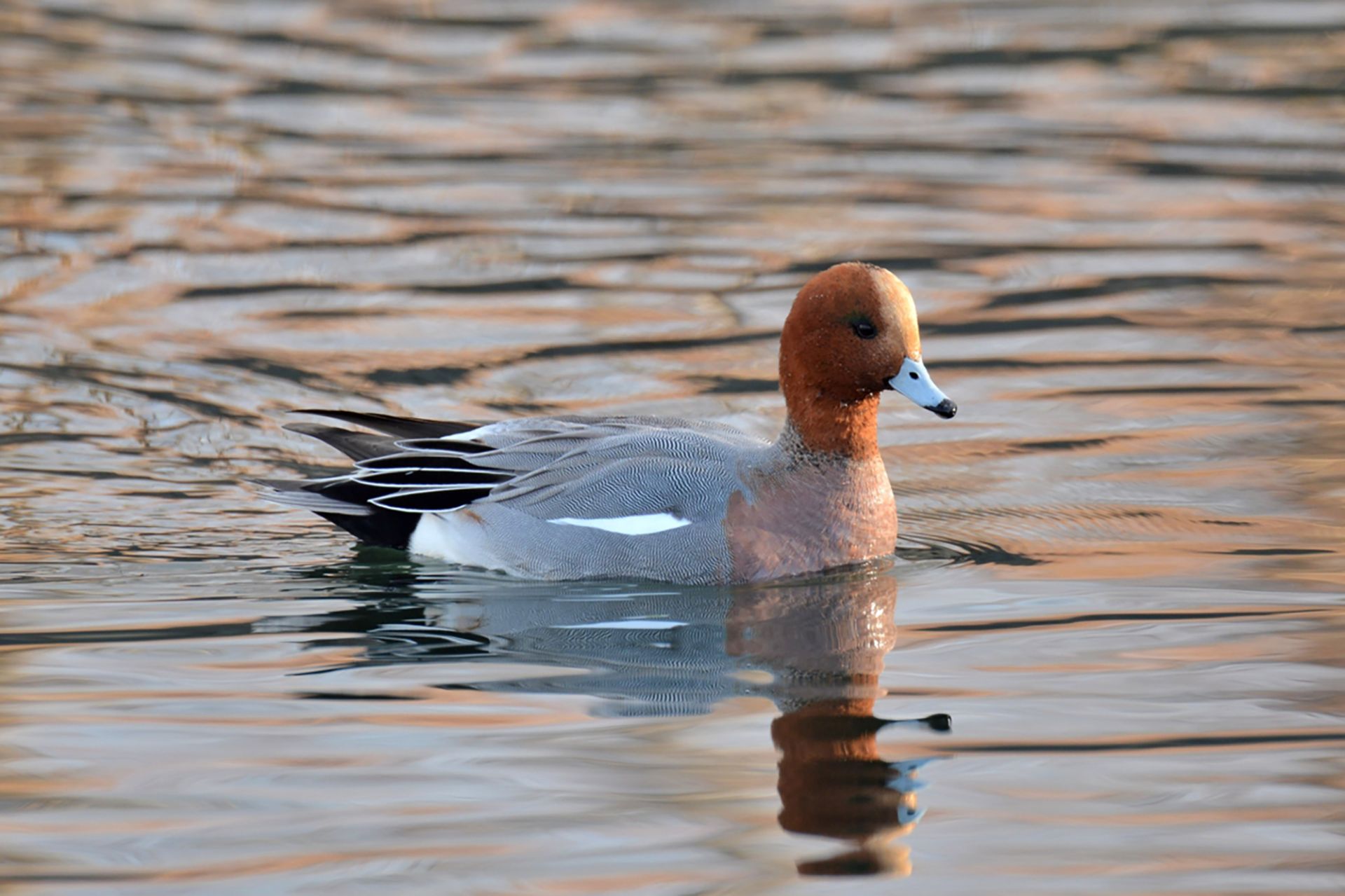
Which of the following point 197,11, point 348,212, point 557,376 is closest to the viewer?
point 557,376

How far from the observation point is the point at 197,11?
52.4ft

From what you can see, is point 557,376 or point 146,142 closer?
point 557,376

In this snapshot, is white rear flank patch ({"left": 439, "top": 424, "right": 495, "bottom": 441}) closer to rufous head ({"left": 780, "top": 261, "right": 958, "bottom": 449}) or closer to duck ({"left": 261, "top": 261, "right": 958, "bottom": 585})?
duck ({"left": 261, "top": 261, "right": 958, "bottom": 585})

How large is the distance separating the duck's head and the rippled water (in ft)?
1.89

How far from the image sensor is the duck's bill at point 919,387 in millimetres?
5934

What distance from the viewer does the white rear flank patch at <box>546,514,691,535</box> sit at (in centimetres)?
618

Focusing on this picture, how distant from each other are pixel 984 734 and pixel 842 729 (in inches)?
12.9

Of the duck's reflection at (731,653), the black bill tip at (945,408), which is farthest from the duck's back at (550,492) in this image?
the black bill tip at (945,408)

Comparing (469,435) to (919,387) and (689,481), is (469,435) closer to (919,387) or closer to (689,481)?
(689,481)

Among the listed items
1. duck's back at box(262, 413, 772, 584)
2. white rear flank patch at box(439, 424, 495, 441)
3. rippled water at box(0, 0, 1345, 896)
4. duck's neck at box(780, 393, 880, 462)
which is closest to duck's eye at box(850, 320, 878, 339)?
duck's neck at box(780, 393, 880, 462)

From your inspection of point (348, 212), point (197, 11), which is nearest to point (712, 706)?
point (348, 212)

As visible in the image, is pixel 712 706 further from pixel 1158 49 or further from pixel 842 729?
pixel 1158 49

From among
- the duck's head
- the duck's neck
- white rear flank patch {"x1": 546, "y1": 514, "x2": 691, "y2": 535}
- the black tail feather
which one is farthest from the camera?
the black tail feather

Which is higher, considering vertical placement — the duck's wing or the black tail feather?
the black tail feather
